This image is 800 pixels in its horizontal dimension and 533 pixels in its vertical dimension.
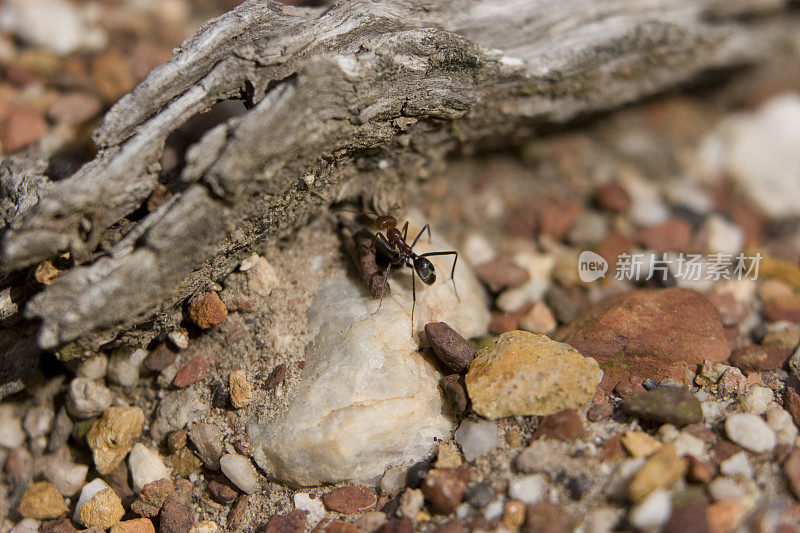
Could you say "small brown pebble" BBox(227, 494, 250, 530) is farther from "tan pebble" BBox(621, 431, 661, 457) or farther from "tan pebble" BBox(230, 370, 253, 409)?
"tan pebble" BBox(621, 431, 661, 457)

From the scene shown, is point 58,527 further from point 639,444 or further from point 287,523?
point 639,444

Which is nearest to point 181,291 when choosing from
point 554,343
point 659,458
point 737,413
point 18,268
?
point 18,268

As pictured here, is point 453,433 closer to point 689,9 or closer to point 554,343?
point 554,343

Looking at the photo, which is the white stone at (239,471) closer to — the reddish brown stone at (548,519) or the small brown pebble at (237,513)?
the small brown pebble at (237,513)

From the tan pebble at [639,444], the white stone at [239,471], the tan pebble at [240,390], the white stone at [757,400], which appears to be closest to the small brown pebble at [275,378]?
the tan pebble at [240,390]

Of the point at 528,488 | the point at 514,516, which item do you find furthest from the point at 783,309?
the point at 514,516

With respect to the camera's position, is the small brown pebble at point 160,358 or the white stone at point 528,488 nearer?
the white stone at point 528,488
